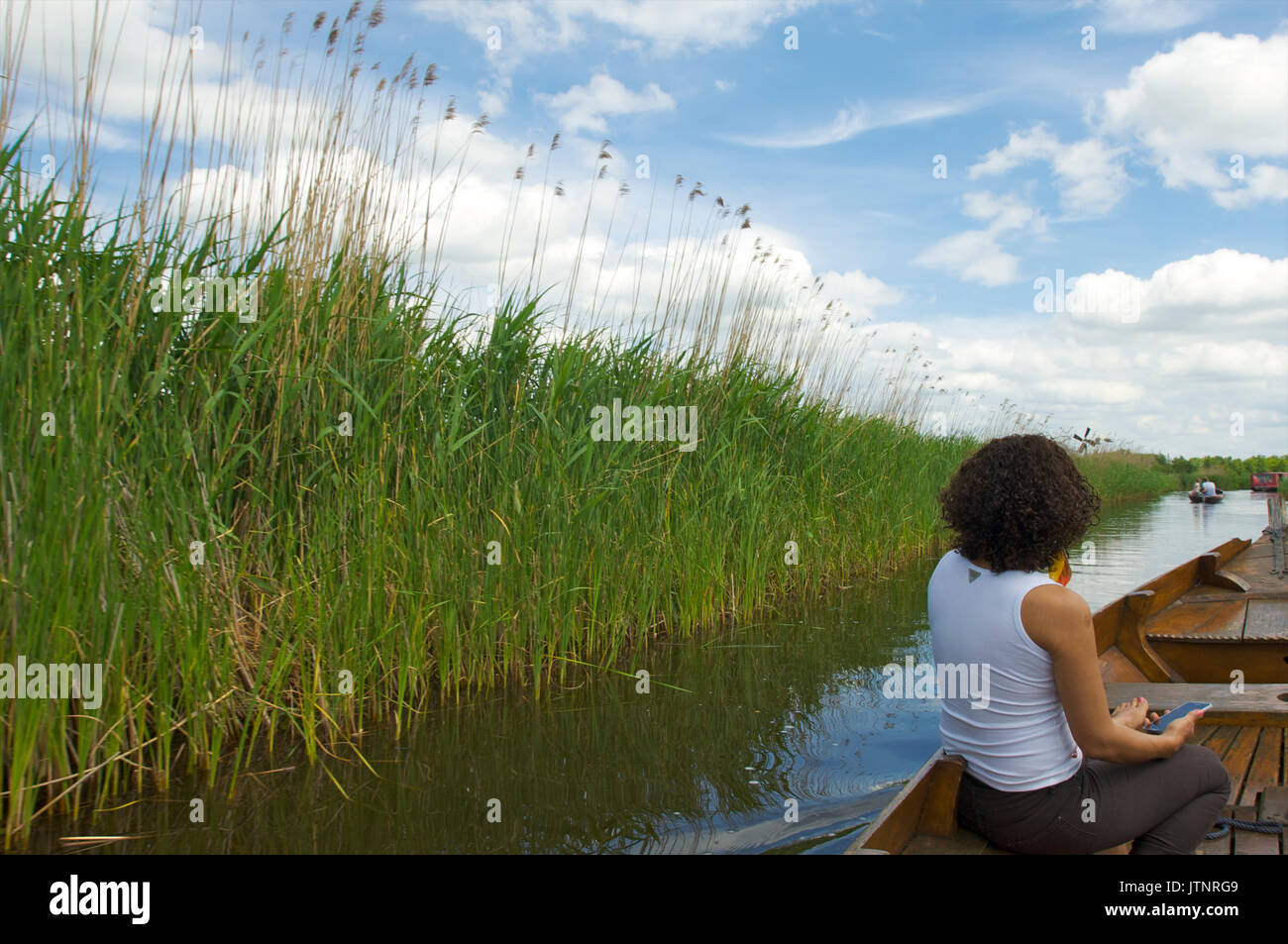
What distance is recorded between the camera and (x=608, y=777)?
3.43 metres

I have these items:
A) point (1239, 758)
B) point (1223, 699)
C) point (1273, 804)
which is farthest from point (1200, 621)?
point (1273, 804)

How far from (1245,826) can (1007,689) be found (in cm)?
82

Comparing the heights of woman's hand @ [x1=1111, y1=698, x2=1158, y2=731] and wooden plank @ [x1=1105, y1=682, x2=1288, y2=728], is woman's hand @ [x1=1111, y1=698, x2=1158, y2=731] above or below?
above

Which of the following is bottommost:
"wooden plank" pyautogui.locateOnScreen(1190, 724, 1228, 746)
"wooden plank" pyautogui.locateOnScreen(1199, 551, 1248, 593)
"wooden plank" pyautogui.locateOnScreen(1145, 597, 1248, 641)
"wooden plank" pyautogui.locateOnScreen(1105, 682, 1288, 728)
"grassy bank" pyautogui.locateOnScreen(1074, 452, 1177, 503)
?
"wooden plank" pyautogui.locateOnScreen(1190, 724, 1228, 746)

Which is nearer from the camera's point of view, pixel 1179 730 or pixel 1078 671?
pixel 1078 671

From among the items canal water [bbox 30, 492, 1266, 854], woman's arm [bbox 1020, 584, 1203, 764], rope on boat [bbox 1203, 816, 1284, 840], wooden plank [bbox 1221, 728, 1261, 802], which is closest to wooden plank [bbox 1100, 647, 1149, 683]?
canal water [bbox 30, 492, 1266, 854]

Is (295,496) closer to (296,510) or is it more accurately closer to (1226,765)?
(296,510)

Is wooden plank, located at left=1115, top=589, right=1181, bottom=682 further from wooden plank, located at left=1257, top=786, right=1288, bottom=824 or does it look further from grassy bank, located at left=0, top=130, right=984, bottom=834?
grassy bank, located at left=0, top=130, right=984, bottom=834

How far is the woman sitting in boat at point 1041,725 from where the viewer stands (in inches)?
85.5

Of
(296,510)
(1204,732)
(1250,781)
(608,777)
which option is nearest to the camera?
(1250,781)

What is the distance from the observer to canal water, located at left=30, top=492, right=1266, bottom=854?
2848mm

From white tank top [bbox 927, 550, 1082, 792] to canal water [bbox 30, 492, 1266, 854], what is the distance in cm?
82

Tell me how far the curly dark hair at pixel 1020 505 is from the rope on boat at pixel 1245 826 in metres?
0.88

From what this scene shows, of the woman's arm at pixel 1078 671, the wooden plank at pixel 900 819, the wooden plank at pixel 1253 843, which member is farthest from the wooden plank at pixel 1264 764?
the wooden plank at pixel 900 819
